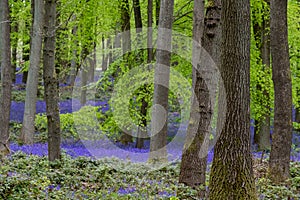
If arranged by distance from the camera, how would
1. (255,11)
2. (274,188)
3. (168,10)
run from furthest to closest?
1. (255,11)
2. (168,10)
3. (274,188)

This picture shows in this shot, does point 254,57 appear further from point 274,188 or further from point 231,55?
point 231,55

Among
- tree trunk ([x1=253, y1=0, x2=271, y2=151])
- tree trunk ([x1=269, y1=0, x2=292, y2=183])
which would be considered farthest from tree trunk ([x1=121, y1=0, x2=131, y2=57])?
tree trunk ([x1=269, y1=0, x2=292, y2=183])

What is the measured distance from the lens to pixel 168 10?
408 inches

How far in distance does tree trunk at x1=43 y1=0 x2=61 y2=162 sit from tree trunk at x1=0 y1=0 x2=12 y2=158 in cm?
219

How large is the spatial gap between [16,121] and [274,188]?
1449 cm

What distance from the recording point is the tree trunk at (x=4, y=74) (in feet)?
33.7

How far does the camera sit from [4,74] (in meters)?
10.3

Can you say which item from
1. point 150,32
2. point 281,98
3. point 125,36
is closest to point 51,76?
point 281,98

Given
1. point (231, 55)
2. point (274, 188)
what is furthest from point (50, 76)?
point (274, 188)

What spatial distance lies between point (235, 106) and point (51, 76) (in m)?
A: 4.14

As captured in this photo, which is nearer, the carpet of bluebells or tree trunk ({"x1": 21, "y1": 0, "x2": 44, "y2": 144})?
the carpet of bluebells

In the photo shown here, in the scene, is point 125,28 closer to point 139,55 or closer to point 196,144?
point 139,55

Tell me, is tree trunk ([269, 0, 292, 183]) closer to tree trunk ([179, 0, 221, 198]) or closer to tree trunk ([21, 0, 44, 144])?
tree trunk ([179, 0, 221, 198])

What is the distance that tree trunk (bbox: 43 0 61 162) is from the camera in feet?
27.1
